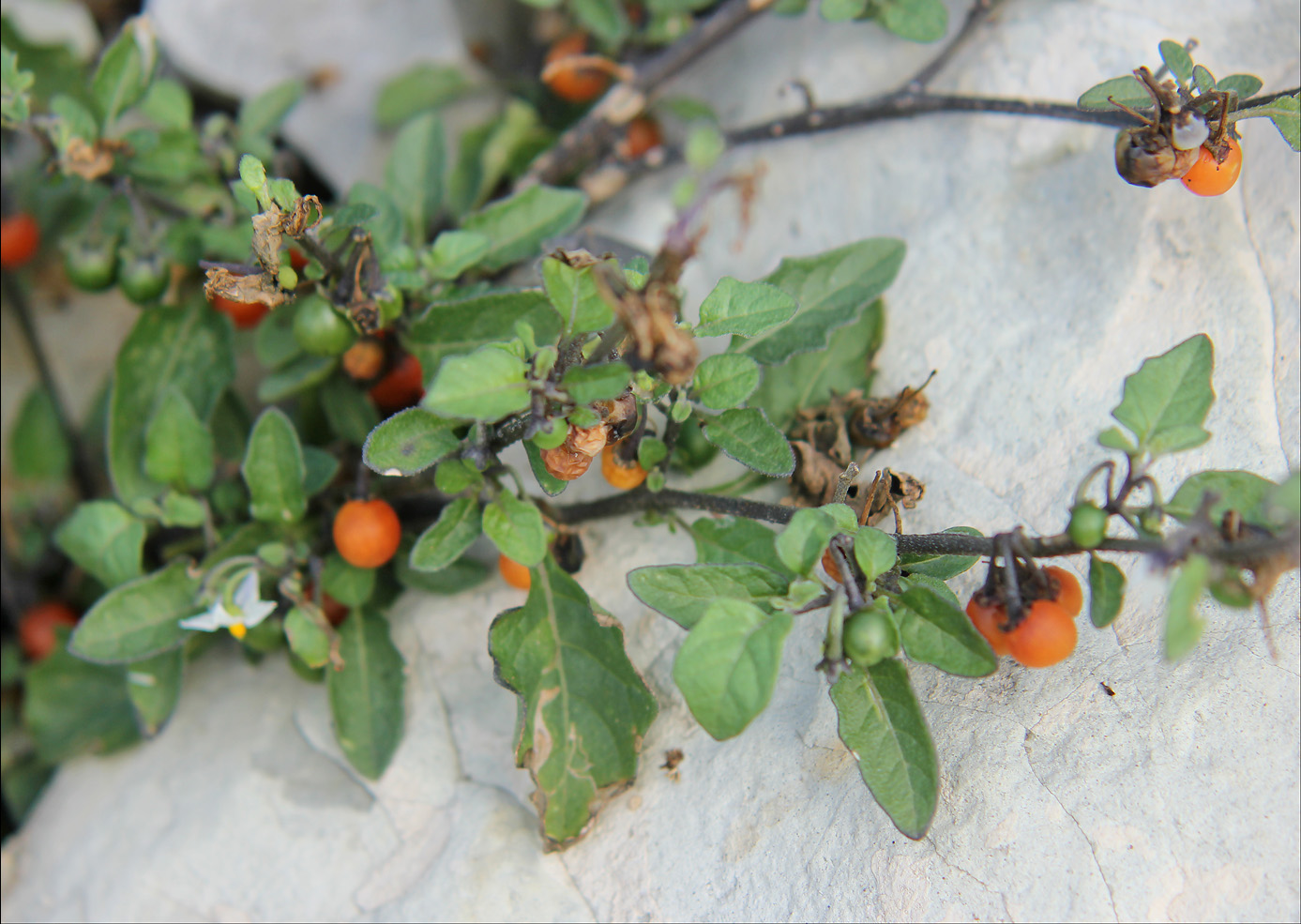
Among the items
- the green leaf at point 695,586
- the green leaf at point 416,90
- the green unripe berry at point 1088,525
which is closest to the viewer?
the green unripe berry at point 1088,525

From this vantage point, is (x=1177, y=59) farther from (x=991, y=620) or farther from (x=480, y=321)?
(x=480, y=321)

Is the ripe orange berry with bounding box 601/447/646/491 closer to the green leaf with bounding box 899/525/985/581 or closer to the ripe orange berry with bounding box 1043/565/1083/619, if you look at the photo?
the green leaf with bounding box 899/525/985/581

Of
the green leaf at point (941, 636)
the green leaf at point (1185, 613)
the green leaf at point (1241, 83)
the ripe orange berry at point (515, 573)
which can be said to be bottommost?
the ripe orange berry at point (515, 573)

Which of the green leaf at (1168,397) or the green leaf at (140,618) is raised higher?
the green leaf at (1168,397)

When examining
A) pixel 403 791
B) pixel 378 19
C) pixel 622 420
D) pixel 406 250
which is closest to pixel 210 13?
pixel 378 19

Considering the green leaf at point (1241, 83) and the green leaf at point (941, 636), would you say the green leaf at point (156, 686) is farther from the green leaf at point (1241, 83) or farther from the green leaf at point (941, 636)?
the green leaf at point (1241, 83)

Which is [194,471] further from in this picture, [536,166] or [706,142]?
[706,142]

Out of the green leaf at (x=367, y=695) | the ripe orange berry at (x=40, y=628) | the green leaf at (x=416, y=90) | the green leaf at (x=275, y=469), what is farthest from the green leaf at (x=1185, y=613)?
the ripe orange berry at (x=40, y=628)

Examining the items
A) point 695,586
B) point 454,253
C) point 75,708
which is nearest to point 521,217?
point 454,253
